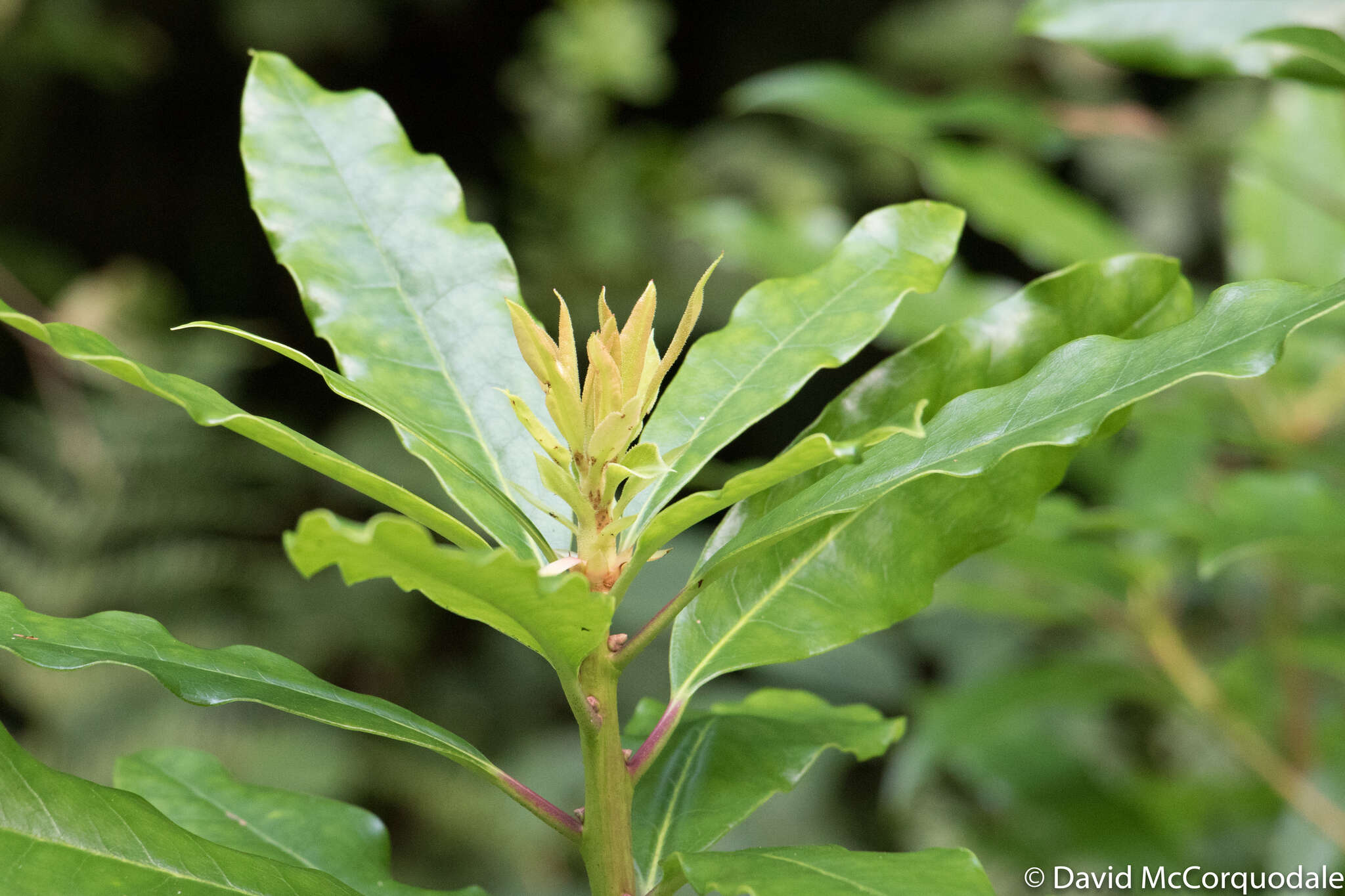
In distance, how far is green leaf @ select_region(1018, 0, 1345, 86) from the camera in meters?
0.66

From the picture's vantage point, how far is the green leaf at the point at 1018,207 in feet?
3.84

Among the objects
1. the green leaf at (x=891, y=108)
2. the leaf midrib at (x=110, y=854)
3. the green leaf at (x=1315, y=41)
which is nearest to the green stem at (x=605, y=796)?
the leaf midrib at (x=110, y=854)

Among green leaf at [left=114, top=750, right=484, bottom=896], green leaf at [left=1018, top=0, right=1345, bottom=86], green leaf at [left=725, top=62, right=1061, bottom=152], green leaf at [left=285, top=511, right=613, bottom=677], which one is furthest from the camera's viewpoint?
green leaf at [left=725, top=62, right=1061, bottom=152]

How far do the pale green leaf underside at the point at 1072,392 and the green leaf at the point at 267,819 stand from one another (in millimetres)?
232

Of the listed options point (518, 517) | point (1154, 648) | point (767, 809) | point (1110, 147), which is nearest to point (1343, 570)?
point (1154, 648)

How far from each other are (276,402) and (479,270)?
2332 mm

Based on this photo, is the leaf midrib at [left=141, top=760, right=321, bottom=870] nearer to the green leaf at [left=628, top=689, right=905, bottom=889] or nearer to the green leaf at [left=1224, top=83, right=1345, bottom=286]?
the green leaf at [left=628, top=689, right=905, bottom=889]

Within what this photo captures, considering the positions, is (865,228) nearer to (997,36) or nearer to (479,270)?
(479,270)

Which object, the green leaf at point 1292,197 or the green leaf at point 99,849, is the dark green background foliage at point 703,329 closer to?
the green leaf at point 1292,197

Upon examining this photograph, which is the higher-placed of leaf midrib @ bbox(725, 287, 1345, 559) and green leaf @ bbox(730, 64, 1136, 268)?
leaf midrib @ bbox(725, 287, 1345, 559)

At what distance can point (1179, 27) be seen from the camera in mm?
688

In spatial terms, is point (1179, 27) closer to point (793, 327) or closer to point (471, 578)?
point (793, 327)

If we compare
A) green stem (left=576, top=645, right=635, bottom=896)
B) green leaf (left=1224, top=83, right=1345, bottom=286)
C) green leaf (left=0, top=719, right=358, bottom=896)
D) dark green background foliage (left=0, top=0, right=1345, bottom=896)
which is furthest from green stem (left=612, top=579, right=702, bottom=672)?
green leaf (left=1224, top=83, right=1345, bottom=286)

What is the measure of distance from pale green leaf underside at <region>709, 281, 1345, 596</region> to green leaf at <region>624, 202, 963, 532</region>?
0.06 metres
